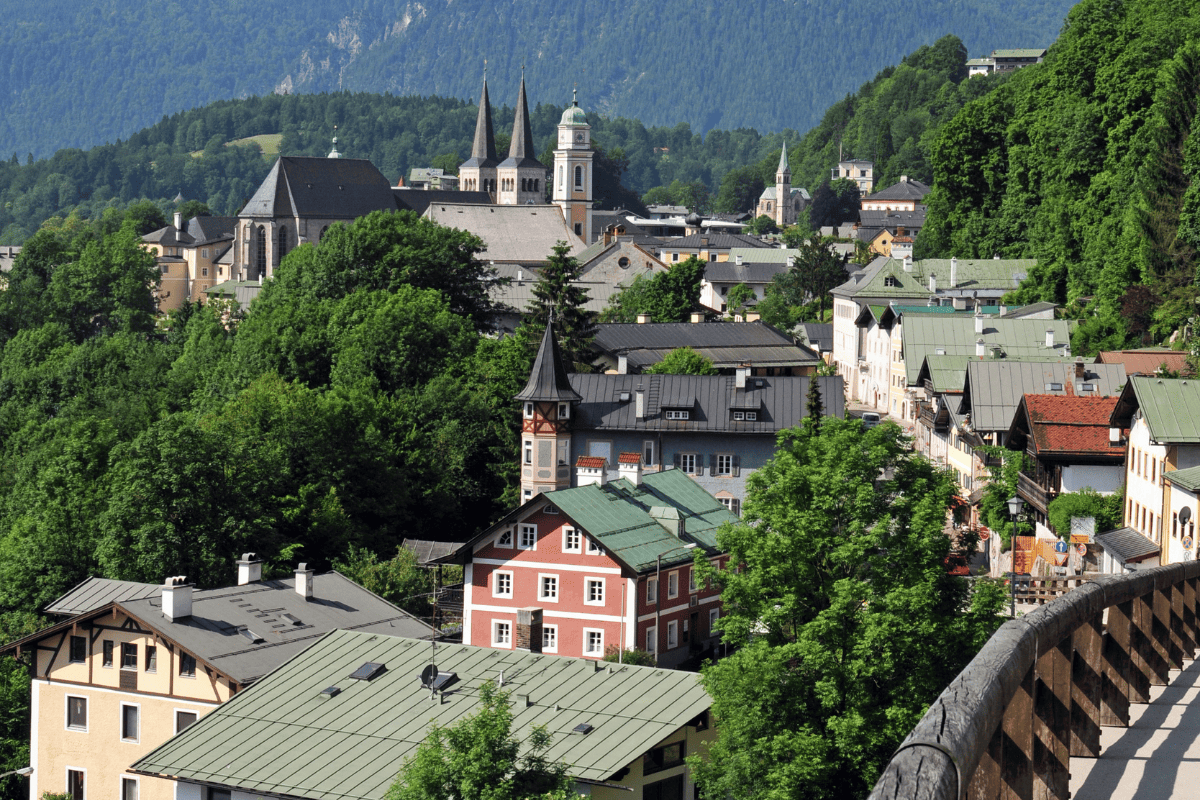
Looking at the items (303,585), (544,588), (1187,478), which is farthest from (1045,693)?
(544,588)

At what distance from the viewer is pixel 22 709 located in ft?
155

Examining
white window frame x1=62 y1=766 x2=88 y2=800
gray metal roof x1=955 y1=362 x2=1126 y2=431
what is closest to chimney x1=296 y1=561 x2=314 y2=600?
white window frame x1=62 y1=766 x2=88 y2=800

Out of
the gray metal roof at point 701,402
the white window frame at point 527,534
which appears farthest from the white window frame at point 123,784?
the gray metal roof at point 701,402

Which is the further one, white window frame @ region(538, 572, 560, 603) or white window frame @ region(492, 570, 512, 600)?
white window frame @ region(492, 570, 512, 600)

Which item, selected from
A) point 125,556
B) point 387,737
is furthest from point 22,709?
point 387,737

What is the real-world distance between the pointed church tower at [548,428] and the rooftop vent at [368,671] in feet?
94.4

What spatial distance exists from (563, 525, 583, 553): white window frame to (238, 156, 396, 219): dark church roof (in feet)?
380

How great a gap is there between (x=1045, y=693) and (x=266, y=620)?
127 feet

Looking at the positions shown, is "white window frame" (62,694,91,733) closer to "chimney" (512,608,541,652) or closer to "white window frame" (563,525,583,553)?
"chimney" (512,608,541,652)

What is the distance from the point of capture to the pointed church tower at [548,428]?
213 ft

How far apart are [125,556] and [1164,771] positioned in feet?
176

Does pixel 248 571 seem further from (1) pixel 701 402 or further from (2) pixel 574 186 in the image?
(2) pixel 574 186

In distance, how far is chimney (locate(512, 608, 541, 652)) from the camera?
145 ft

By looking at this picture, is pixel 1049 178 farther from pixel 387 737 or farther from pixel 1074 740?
pixel 1074 740
